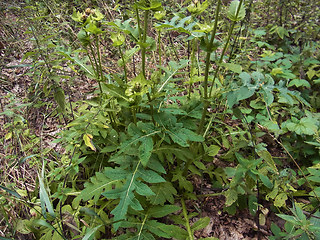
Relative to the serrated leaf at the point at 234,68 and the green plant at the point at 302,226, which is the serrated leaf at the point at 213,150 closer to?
the green plant at the point at 302,226

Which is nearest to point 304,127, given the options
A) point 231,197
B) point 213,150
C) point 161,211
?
point 213,150

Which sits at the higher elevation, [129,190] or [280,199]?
[129,190]

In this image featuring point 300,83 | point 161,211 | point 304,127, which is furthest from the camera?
point 300,83

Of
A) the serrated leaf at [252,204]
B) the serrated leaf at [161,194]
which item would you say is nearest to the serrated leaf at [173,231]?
the serrated leaf at [161,194]

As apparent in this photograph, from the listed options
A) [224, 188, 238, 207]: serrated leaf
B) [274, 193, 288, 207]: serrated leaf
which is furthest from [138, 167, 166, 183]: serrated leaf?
[274, 193, 288, 207]: serrated leaf

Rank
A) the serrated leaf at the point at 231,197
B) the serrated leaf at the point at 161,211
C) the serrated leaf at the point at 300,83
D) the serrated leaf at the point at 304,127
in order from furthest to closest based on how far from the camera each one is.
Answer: the serrated leaf at the point at 300,83 → the serrated leaf at the point at 304,127 → the serrated leaf at the point at 231,197 → the serrated leaf at the point at 161,211

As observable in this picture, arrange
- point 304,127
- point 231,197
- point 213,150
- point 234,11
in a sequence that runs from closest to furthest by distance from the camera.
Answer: point 234,11, point 231,197, point 213,150, point 304,127

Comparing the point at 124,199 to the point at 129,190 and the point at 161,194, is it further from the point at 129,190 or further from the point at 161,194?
the point at 161,194

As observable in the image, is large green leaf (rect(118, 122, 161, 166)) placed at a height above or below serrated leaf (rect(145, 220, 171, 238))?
above

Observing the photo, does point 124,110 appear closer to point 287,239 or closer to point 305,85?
point 287,239

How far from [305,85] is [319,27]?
122cm

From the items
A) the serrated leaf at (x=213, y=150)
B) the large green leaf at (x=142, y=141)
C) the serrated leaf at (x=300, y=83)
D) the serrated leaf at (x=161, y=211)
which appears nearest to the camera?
the large green leaf at (x=142, y=141)

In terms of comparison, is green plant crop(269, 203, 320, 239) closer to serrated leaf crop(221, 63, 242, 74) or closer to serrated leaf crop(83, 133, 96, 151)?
serrated leaf crop(221, 63, 242, 74)

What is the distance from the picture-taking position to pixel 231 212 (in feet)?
6.17
